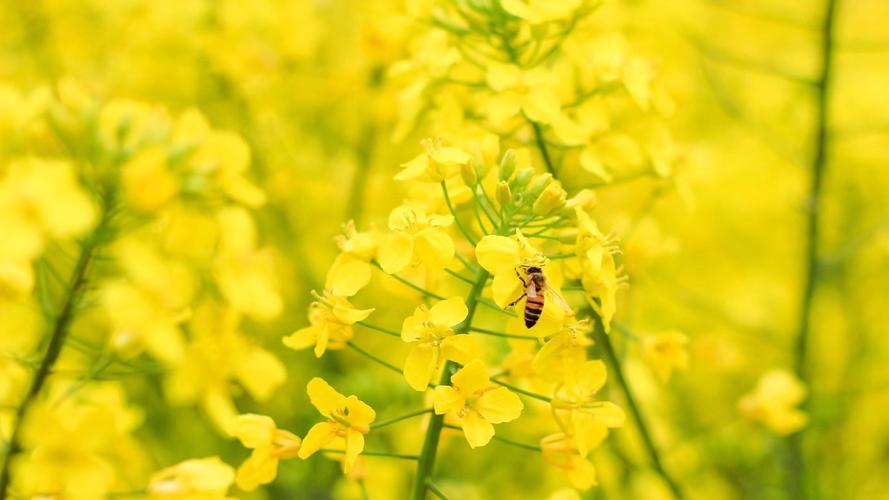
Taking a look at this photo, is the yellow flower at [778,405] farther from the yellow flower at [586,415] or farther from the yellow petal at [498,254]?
the yellow petal at [498,254]

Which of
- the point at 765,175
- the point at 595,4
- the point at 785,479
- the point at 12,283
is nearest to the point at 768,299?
the point at 765,175

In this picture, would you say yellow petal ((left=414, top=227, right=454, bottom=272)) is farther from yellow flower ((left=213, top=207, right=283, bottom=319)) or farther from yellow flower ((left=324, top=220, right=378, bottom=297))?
yellow flower ((left=213, top=207, right=283, bottom=319))

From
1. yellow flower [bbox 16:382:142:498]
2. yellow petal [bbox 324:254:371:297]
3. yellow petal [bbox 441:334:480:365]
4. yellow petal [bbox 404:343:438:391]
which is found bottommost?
yellow flower [bbox 16:382:142:498]

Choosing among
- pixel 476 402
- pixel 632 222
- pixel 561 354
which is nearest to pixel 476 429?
pixel 476 402

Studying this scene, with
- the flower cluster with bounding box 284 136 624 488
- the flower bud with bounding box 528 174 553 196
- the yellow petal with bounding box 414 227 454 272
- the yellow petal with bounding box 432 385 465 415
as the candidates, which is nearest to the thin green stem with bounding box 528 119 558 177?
the flower cluster with bounding box 284 136 624 488

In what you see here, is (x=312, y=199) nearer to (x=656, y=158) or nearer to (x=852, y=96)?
(x=656, y=158)

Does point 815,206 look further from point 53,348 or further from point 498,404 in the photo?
point 53,348

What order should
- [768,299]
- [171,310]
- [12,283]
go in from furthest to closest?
[768,299], [171,310], [12,283]
